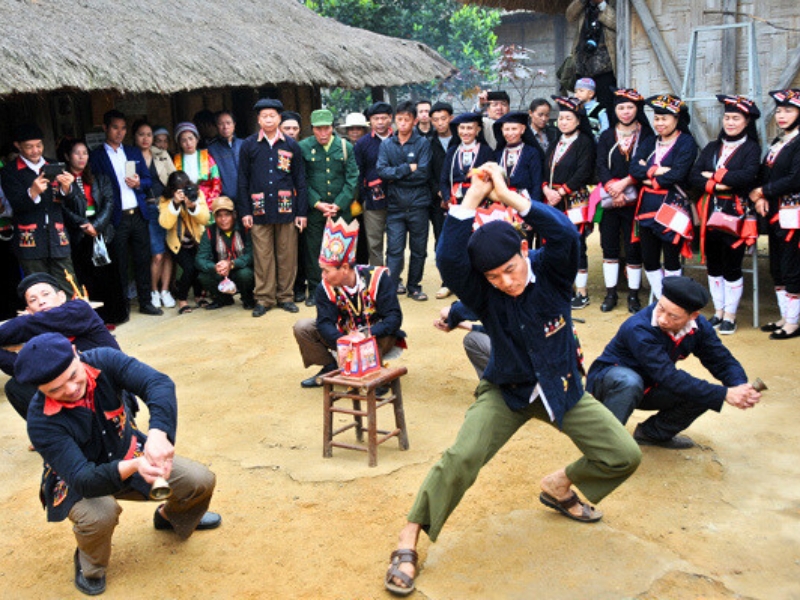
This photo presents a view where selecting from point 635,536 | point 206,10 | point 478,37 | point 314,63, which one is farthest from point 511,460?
point 478,37

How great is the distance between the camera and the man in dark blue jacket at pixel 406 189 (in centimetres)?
883

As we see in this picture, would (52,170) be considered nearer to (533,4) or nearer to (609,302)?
(609,302)

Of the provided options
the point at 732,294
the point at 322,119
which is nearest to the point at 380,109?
the point at 322,119

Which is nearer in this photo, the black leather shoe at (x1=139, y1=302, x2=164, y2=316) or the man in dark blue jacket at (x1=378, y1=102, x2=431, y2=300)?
the man in dark blue jacket at (x1=378, y1=102, x2=431, y2=300)

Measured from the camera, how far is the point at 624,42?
8820mm

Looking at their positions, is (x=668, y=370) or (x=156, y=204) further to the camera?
(x=156, y=204)

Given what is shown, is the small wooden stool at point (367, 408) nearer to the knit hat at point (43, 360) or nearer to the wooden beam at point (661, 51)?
the knit hat at point (43, 360)

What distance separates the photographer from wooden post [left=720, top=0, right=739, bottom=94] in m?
8.04

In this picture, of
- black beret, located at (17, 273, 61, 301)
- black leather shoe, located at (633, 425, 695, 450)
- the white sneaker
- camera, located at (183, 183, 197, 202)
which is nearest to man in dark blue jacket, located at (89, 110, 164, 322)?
the white sneaker

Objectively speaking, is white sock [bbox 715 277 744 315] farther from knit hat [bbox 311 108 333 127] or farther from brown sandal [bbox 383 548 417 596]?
brown sandal [bbox 383 548 417 596]

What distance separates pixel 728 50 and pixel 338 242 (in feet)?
15.7

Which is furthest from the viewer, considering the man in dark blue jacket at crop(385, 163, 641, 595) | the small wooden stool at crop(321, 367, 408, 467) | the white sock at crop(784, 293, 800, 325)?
the white sock at crop(784, 293, 800, 325)

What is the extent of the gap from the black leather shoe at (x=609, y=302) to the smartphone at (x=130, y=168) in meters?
4.87

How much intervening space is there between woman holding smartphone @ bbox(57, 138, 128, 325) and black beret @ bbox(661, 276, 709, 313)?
18.6 ft
